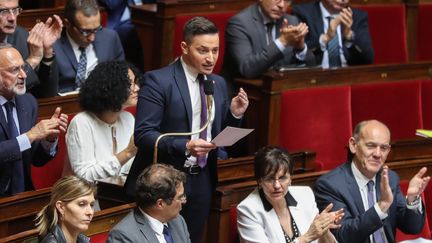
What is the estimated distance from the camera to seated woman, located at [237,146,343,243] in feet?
5.55

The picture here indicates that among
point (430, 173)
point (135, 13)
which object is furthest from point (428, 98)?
point (135, 13)

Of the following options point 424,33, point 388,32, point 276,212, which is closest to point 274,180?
point 276,212

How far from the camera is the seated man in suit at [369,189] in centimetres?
183

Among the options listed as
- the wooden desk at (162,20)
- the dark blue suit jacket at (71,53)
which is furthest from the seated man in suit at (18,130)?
the wooden desk at (162,20)

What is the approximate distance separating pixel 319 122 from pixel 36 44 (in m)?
0.63

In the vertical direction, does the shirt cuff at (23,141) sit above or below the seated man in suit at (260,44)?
below

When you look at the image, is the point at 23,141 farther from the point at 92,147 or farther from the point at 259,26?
the point at 259,26

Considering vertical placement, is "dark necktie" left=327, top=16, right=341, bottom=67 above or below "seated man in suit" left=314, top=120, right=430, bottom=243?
above

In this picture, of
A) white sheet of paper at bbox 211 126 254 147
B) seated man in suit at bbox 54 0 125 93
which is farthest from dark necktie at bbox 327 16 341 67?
white sheet of paper at bbox 211 126 254 147

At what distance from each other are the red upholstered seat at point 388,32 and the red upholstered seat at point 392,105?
13.9 inches

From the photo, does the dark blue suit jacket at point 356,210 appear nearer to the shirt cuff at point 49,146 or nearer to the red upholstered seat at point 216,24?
the shirt cuff at point 49,146

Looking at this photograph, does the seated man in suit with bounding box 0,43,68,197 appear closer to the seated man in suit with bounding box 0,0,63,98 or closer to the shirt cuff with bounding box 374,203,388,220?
the seated man in suit with bounding box 0,0,63,98

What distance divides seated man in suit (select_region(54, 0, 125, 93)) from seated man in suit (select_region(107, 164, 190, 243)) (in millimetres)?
615

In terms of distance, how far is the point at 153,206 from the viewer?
1.54 meters
